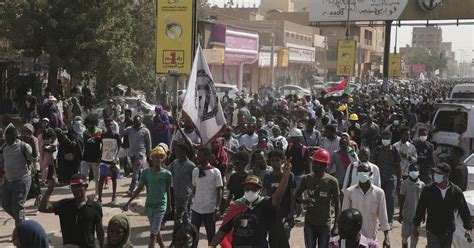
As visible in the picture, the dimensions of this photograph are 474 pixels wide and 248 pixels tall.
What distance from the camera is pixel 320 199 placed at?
696 centimetres

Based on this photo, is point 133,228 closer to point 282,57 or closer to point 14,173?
point 14,173

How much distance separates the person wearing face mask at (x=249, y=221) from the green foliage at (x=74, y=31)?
1652 centimetres

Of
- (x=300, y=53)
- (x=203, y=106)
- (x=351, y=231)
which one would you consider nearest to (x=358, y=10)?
(x=300, y=53)

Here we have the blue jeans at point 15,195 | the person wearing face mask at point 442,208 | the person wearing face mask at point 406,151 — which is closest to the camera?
the person wearing face mask at point 442,208

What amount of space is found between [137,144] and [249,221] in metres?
5.77

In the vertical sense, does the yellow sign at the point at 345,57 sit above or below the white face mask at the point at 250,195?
above

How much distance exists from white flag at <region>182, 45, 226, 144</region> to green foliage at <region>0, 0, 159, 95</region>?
12792mm

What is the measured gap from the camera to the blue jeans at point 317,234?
7043 mm

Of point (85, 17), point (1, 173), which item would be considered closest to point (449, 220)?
point (1, 173)

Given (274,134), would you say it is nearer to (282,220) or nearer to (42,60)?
(282,220)

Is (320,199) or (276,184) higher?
(276,184)

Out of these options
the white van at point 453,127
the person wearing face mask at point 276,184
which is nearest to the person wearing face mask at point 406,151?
the white van at point 453,127

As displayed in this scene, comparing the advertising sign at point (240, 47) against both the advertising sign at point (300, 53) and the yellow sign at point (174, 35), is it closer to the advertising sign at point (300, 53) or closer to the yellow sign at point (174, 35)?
the advertising sign at point (300, 53)

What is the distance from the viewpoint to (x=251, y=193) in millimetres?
5844
